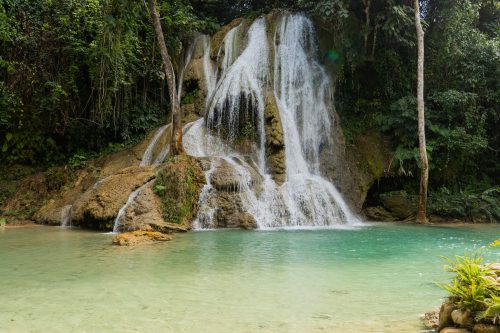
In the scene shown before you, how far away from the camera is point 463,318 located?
312cm

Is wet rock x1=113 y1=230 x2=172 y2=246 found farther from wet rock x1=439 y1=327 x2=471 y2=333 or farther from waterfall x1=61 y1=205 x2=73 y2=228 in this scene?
wet rock x1=439 y1=327 x2=471 y2=333

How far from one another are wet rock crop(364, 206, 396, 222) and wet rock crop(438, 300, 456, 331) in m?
10.3

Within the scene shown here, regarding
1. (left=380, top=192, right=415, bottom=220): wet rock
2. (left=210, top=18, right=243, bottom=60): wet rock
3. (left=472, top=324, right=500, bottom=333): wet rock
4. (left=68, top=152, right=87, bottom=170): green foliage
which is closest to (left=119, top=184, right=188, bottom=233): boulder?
(left=68, top=152, right=87, bottom=170): green foliage

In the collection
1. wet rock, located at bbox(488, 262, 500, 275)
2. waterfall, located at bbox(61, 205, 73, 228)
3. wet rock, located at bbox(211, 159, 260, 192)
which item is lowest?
waterfall, located at bbox(61, 205, 73, 228)

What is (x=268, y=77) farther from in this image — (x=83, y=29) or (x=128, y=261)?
(x=128, y=261)

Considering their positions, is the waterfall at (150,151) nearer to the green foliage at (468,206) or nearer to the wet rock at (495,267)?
the green foliage at (468,206)

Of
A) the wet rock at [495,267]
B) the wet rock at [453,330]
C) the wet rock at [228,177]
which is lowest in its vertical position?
the wet rock at [453,330]

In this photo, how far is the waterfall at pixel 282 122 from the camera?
11781 mm

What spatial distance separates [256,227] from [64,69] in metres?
9.40

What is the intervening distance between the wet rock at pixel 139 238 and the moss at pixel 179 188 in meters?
1.66

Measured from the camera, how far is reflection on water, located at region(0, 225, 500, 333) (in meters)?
3.84

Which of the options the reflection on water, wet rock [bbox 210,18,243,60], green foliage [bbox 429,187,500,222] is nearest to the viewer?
the reflection on water

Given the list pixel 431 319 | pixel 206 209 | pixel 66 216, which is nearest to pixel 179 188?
pixel 206 209

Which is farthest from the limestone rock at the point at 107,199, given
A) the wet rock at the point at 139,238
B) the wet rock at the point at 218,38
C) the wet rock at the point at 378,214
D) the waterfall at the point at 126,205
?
the wet rock at the point at 218,38
